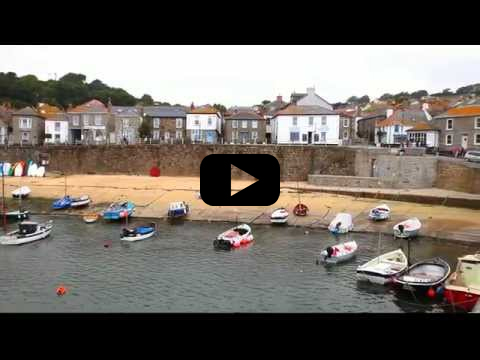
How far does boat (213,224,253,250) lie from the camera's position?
55.6 feet

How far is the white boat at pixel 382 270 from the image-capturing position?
42.9 ft

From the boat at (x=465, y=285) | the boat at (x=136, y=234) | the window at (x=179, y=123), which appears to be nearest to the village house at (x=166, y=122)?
the window at (x=179, y=123)

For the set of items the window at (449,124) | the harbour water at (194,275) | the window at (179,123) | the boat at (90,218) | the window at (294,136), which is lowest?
the harbour water at (194,275)

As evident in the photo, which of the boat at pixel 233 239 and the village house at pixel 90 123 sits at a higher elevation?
the village house at pixel 90 123

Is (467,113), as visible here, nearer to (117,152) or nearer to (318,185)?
(318,185)

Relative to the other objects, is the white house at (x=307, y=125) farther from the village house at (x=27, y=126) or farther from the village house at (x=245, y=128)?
the village house at (x=27, y=126)

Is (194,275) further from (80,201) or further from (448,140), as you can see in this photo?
(448,140)

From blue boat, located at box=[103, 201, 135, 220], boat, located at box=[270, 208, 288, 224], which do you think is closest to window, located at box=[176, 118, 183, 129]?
blue boat, located at box=[103, 201, 135, 220]

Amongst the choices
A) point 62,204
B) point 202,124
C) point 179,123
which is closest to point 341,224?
point 62,204

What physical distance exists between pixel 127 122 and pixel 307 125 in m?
12.7

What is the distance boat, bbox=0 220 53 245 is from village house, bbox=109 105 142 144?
1974 cm

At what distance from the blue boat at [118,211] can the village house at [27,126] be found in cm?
1712

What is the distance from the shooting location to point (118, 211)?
21.5 metres

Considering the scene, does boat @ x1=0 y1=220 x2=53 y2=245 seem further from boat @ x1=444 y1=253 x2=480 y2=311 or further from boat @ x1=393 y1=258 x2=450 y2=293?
boat @ x1=444 y1=253 x2=480 y2=311
